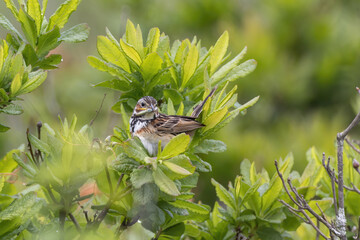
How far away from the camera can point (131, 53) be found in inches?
88.4

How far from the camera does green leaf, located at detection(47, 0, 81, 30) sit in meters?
→ 2.31

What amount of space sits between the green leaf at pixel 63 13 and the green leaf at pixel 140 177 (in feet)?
2.30

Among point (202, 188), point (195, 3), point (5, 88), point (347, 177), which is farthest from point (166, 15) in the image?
point (5, 88)

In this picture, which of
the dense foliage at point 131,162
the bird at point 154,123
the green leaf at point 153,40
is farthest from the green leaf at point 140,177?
the green leaf at point 153,40

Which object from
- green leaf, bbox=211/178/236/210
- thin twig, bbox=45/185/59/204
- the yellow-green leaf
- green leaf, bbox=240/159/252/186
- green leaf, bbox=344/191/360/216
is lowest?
thin twig, bbox=45/185/59/204

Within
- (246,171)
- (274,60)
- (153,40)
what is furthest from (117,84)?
(274,60)

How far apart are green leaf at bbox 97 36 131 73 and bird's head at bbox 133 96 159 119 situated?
16 centimetres

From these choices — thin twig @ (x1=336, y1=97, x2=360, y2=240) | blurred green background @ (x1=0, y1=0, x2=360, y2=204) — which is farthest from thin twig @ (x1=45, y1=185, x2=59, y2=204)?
blurred green background @ (x1=0, y1=0, x2=360, y2=204)

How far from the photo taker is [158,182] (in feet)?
6.32

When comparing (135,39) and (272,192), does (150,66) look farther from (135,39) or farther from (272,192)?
(272,192)

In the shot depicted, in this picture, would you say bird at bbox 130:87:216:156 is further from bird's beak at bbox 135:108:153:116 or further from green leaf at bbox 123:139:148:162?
green leaf at bbox 123:139:148:162

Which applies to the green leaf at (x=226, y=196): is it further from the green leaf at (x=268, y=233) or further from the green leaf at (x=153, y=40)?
the green leaf at (x=153, y=40)

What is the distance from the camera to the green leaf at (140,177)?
1926 millimetres

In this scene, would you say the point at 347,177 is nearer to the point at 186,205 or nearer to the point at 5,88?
the point at 186,205
